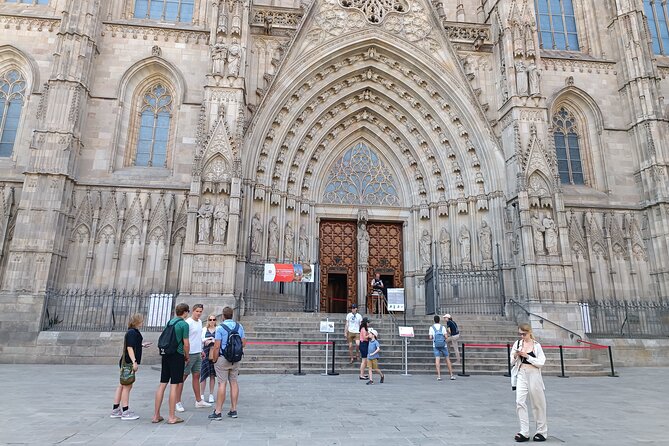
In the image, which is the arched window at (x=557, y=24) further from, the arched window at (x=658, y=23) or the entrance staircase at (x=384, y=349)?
the entrance staircase at (x=384, y=349)

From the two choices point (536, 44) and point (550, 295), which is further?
point (536, 44)

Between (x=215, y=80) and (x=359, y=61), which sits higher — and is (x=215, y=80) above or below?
below

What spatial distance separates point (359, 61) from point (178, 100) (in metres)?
7.83

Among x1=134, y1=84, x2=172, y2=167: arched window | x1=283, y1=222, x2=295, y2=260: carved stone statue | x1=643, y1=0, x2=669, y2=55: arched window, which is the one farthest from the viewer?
x1=643, y1=0, x2=669, y2=55: arched window

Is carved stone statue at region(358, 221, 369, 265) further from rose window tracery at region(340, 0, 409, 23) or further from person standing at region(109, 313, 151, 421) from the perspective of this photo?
person standing at region(109, 313, 151, 421)

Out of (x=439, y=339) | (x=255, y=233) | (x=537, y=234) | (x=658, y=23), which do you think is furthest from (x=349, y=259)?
(x=658, y=23)

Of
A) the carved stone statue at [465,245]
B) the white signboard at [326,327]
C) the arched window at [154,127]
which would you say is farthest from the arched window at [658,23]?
the arched window at [154,127]

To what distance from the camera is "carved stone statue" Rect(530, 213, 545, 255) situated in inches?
568

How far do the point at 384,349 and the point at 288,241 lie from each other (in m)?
6.38

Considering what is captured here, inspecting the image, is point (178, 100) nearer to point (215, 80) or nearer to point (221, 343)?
point (215, 80)

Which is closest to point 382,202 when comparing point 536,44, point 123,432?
point 536,44

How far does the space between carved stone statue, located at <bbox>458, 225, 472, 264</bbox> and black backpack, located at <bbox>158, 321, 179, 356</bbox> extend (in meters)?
13.2

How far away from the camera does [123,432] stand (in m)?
5.05

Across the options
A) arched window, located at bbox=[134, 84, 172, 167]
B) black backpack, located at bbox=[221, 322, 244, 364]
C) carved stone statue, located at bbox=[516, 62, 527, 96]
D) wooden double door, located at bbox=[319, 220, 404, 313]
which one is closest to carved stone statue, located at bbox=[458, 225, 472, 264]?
wooden double door, located at bbox=[319, 220, 404, 313]
